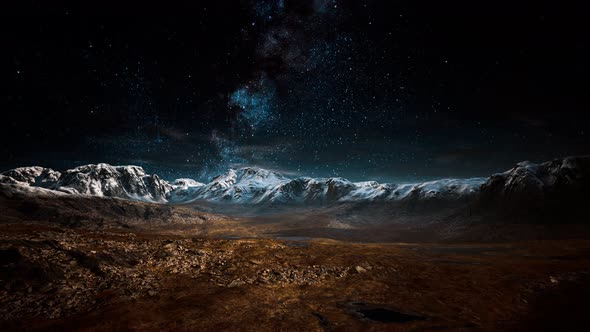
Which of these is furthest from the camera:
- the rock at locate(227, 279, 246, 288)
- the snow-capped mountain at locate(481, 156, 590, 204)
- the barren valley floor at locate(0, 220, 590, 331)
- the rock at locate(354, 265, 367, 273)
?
the snow-capped mountain at locate(481, 156, 590, 204)

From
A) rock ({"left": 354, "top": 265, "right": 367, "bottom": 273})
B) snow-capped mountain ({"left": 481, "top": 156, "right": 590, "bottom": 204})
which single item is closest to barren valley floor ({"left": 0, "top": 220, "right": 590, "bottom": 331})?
rock ({"left": 354, "top": 265, "right": 367, "bottom": 273})

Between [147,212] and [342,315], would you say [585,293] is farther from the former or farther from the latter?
[147,212]

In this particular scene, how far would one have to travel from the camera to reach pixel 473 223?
461 feet

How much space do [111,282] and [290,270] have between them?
591 inches

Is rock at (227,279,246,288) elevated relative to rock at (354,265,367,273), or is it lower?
lower

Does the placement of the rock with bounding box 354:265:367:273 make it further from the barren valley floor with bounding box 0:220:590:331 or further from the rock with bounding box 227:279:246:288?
the rock with bounding box 227:279:246:288

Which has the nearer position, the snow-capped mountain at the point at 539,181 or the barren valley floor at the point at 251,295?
the barren valley floor at the point at 251,295

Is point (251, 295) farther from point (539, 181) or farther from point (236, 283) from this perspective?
point (539, 181)

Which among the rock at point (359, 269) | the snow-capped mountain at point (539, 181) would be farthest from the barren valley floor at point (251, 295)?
the snow-capped mountain at point (539, 181)

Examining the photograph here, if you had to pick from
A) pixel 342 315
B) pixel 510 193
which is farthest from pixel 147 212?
pixel 510 193

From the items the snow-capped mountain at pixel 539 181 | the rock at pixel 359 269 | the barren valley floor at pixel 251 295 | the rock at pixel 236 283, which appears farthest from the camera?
the snow-capped mountain at pixel 539 181

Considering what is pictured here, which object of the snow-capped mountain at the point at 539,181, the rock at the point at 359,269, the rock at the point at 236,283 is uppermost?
the snow-capped mountain at the point at 539,181

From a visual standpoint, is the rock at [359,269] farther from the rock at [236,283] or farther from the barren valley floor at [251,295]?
the rock at [236,283]

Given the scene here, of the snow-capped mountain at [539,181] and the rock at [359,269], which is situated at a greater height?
the snow-capped mountain at [539,181]
